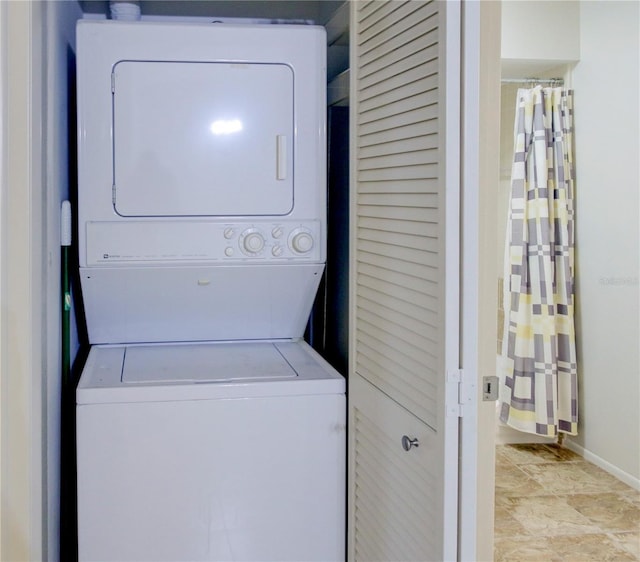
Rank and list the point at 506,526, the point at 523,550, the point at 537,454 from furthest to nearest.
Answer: the point at 537,454 < the point at 506,526 < the point at 523,550

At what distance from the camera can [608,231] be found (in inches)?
163

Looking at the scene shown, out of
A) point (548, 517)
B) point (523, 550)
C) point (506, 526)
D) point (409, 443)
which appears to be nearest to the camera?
point (409, 443)

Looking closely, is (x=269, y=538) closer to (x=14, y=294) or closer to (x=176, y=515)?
(x=176, y=515)

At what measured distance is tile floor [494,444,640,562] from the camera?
330 centimetres

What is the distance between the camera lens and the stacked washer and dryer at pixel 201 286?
2146 mm

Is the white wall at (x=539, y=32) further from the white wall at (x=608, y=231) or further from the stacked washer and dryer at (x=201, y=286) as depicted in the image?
the stacked washer and dryer at (x=201, y=286)

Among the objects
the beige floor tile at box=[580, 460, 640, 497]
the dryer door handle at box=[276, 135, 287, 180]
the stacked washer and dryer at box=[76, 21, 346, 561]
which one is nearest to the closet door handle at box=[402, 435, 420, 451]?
the stacked washer and dryer at box=[76, 21, 346, 561]

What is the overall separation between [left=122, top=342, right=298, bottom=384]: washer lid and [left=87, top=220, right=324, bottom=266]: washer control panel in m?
0.32

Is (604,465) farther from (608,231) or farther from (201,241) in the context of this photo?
(201,241)

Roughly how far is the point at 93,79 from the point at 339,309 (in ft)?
3.57

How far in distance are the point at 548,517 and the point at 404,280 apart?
2.29 m

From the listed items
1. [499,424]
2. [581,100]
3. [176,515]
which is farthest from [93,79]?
[499,424]

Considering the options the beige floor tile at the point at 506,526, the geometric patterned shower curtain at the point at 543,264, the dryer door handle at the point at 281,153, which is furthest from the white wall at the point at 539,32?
the beige floor tile at the point at 506,526

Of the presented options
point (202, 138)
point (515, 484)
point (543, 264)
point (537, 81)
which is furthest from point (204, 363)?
point (537, 81)
